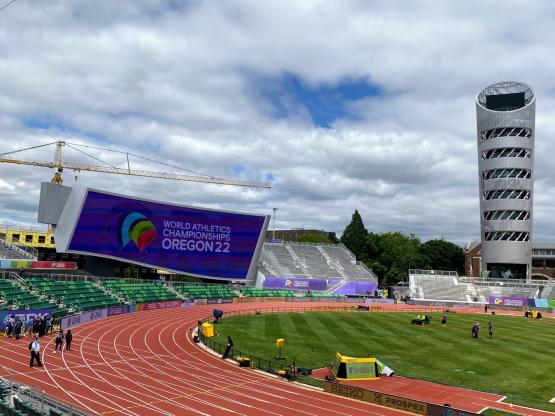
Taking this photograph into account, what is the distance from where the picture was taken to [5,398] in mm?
17188

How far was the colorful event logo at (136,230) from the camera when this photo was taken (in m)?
68.8

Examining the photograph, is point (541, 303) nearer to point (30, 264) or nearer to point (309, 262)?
point (309, 262)

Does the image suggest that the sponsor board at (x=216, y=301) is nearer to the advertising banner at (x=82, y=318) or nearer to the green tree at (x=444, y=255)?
the advertising banner at (x=82, y=318)

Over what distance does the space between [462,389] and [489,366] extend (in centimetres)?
706

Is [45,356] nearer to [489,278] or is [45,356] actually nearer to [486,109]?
[489,278]

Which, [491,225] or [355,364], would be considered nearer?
[355,364]

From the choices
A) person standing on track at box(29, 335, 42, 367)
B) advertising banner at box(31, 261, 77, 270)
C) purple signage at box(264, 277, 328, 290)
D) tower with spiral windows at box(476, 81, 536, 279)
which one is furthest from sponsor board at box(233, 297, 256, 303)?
tower with spiral windows at box(476, 81, 536, 279)

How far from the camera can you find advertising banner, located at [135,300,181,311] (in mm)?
55281

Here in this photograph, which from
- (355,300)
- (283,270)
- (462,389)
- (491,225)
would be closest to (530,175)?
(491,225)

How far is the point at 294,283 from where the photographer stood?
302 ft

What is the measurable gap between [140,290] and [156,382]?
3943 centimetres

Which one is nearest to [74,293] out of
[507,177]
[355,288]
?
[355,288]

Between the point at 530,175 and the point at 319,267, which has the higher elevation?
the point at 530,175

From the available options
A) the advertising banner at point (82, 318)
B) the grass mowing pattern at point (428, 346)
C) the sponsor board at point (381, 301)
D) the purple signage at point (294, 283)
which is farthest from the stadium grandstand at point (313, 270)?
the advertising banner at point (82, 318)
